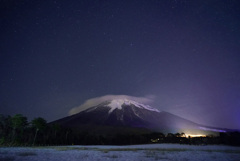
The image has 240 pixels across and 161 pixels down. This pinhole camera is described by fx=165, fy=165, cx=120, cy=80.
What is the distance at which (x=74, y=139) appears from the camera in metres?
122

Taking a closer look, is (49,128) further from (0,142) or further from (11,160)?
(11,160)

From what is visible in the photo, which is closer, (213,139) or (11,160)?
(11,160)

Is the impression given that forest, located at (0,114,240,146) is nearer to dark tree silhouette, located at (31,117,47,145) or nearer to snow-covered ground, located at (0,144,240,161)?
dark tree silhouette, located at (31,117,47,145)

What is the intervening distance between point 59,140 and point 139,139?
5999 cm

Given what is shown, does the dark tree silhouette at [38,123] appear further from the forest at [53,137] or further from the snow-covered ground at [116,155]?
the snow-covered ground at [116,155]

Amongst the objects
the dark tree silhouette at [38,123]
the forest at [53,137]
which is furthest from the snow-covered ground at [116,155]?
the dark tree silhouette at [38,123]

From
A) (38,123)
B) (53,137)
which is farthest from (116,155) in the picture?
(53,137)

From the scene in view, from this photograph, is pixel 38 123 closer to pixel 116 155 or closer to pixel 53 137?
pixel 53 137

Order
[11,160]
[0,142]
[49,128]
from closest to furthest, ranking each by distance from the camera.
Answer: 1. [11,160]
2. [0,142]
3. [49,128]

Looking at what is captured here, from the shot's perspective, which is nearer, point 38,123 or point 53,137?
point 38,123

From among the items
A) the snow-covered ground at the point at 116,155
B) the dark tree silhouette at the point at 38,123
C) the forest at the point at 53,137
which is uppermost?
the dark tree silhouette at the point at 38,123

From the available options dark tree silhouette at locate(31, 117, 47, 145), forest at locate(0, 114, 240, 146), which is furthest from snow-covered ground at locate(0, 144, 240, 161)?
dark tree silhouette at locate(31, 117, 47, 145)

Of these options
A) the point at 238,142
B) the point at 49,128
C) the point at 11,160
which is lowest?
the point at 11,160

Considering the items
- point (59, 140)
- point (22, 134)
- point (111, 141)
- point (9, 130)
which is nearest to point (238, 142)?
point (111, 141)
